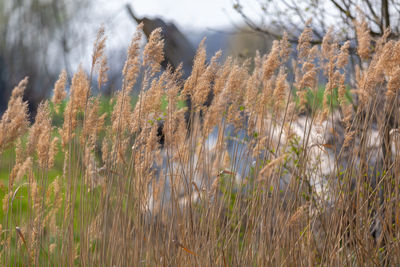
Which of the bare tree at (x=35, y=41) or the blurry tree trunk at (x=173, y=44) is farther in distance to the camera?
the bare tree at (x=35, y=41)

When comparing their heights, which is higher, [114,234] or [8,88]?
[8,88]

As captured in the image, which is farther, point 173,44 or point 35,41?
point 35,41

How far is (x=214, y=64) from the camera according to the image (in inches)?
79.7

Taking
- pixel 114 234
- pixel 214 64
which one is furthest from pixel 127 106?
pixel 114 234

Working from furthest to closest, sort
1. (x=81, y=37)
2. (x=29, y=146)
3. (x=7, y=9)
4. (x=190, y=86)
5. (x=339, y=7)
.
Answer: (x=7, y=9) → (x=81, y=37) → (x=339, y=7) → (x=190, y=86) → (x=29, y=146)

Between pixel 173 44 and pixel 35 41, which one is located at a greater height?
pixel 35 41

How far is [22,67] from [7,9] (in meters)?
1.21

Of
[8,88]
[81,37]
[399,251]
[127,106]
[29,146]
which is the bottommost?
[399,251]

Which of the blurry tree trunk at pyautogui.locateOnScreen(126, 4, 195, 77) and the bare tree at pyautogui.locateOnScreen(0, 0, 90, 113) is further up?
the bare tree at pyautogui.locateOnScreen(0, 0, 90, 113)

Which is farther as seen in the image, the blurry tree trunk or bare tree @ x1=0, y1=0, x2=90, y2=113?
bare tree @ x1=0, y1=0, x2=90, y2=113

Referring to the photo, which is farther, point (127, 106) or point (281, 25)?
point (281, 25)

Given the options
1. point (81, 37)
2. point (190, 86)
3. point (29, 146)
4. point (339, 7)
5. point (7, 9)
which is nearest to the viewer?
point (29, 146)

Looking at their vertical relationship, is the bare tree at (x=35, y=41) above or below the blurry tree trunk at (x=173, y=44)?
above

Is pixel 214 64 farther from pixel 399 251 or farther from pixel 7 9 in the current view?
pixel 7 9
